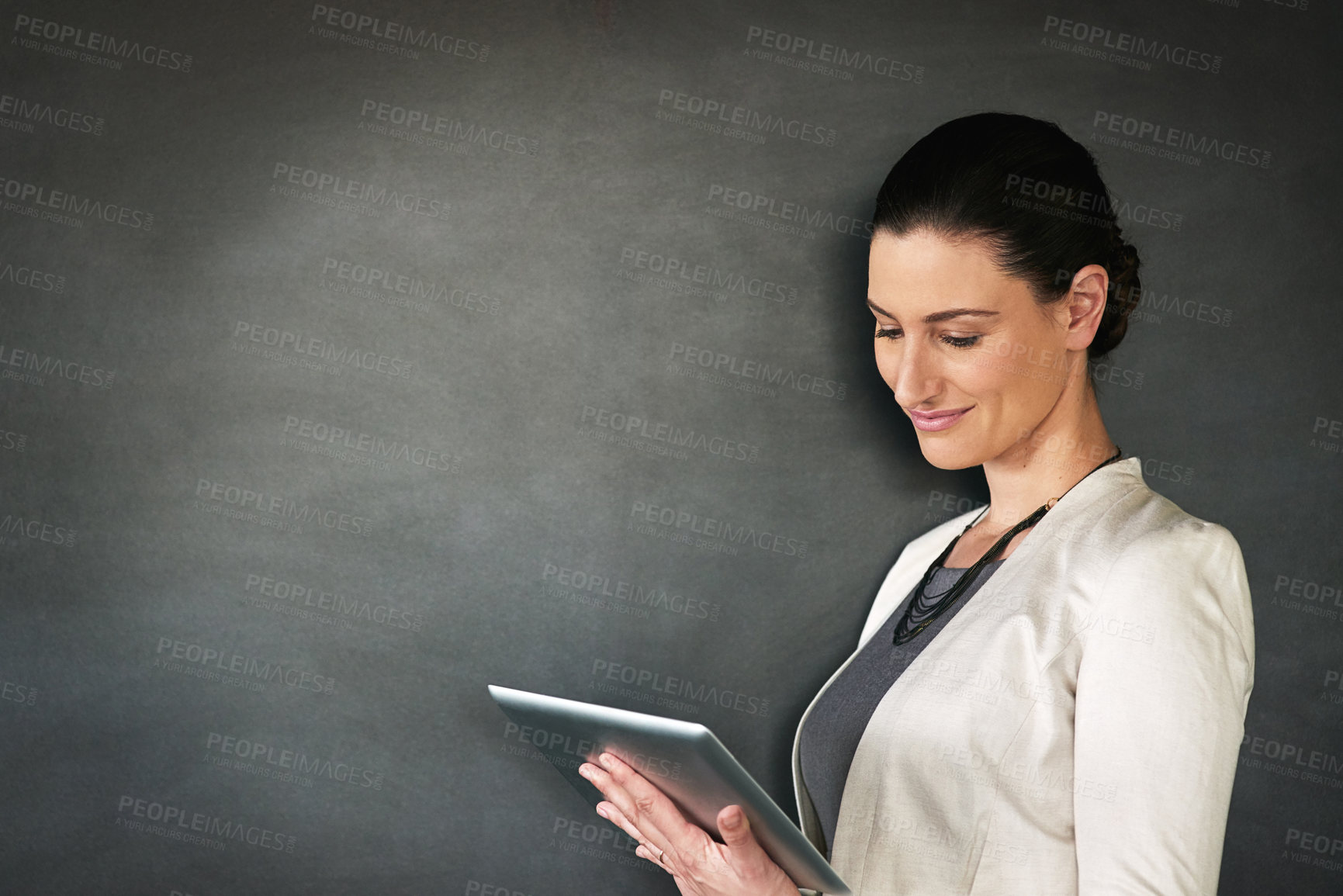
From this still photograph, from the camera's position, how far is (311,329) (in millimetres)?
2014

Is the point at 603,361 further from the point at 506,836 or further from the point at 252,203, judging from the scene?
the point at 506,836

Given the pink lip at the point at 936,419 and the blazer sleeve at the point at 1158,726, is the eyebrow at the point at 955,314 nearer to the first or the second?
the pink lip at the point at 936,419

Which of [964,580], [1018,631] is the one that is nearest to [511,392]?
[964,580]

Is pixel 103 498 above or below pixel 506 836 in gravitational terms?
above

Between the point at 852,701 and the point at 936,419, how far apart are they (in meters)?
0.52

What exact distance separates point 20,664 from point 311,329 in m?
0.86

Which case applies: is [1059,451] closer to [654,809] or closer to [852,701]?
[852,701]

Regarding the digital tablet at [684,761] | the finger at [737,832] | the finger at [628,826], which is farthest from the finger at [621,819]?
the finger at [737,832]

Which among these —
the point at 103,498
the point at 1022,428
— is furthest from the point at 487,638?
the point at 1022,428

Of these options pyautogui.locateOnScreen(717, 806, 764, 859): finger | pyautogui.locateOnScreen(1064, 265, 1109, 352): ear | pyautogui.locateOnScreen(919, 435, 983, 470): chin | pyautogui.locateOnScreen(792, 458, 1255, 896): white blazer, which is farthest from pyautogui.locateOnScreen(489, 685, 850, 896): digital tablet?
pyautogui.locateOnScreen(1064, 265, 1109, 352): ear

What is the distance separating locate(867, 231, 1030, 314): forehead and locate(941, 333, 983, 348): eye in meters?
0.06

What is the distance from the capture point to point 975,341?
166cm

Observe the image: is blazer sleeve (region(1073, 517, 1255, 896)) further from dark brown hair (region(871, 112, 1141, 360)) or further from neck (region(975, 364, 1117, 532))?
dark brown hair (region(871, 112, 1141, 360))

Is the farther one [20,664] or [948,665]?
[20,664]
